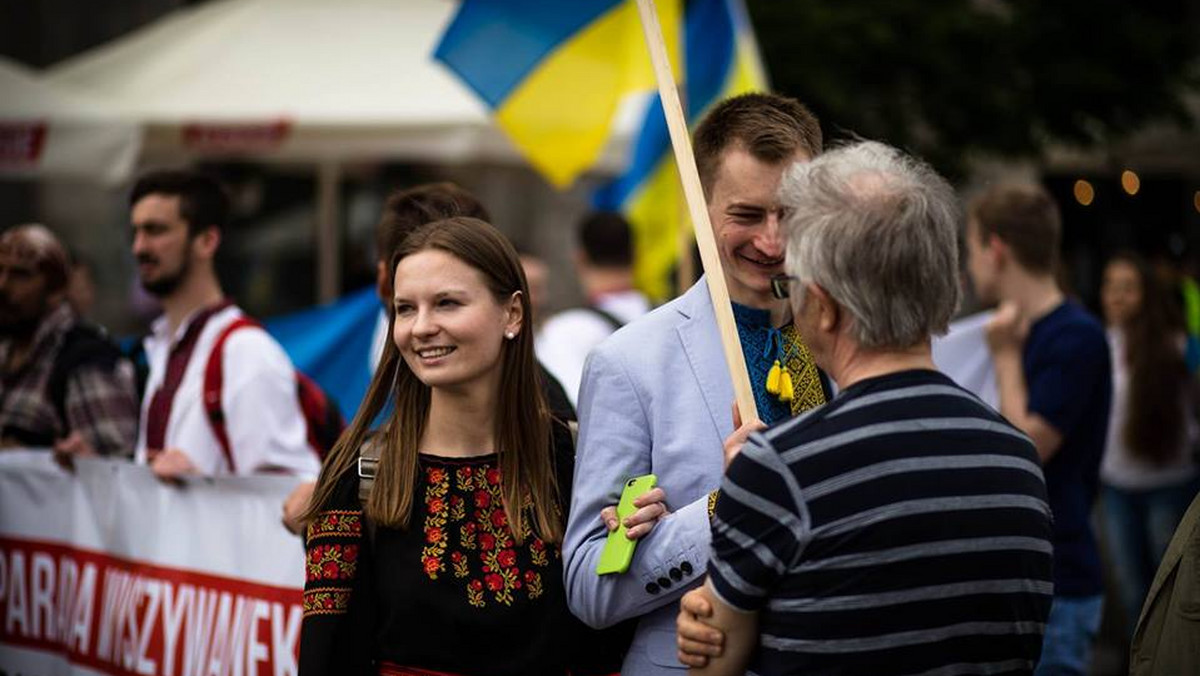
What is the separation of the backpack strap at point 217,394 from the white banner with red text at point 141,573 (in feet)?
0.52

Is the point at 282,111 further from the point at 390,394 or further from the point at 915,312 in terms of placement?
the point at 915,312

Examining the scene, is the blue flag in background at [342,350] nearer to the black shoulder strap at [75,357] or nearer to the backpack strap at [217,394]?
the black shoulder strap at [75,357]

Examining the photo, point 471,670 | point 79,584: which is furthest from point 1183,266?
point 471,670

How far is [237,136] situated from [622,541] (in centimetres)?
711

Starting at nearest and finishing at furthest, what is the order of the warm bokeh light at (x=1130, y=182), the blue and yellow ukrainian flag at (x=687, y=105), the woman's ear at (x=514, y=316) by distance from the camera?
the woman's ear at (x=514, y=316), the blue and yellow ukrainian flag at (x=687, y=105), the warm bokeh light at (x=1130, y=182)

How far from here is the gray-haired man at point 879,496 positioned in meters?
2.56

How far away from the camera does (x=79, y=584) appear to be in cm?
570

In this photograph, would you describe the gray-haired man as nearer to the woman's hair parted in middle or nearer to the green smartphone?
the green smartphone

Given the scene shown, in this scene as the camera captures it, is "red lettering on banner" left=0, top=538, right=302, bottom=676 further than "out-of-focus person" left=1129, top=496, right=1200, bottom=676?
Yes

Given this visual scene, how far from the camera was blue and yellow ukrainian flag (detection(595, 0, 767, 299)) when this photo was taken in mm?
7996

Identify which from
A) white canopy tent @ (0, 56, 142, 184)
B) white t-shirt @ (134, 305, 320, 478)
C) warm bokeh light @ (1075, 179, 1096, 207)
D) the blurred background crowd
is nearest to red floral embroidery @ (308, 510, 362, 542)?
white t-shirt @ (134, 305, 320, 478)

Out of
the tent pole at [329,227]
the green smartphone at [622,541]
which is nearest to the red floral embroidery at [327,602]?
the green smartphone at [622,541]

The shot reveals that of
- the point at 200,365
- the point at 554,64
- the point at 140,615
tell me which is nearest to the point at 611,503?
the point at 200,365

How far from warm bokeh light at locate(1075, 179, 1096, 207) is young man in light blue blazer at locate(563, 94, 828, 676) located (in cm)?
1927
